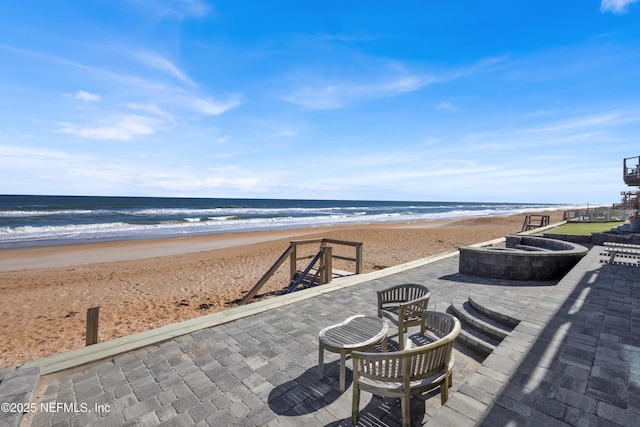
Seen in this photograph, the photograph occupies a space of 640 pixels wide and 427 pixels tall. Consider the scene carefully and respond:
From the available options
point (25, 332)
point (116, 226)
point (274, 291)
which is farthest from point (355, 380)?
point (116, 226)

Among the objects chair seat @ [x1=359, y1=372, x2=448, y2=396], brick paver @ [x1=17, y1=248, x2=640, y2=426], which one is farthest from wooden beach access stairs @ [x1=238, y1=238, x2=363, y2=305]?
chair seat @ [x1=359, y1=372, x2=448, y2=396]

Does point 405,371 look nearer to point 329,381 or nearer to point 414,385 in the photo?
point 414,385

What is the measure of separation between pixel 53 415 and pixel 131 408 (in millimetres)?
747

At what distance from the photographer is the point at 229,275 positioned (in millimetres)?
11688

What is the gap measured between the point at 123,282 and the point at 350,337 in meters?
10.4

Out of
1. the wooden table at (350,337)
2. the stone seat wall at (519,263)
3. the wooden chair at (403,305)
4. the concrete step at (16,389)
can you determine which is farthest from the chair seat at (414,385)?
the stone seat wall at (519,263)

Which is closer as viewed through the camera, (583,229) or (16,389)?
(16,389)

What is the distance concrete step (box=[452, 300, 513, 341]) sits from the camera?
4.34 meters

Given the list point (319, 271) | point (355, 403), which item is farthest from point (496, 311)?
point (319, 271)

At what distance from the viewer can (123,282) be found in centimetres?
1074

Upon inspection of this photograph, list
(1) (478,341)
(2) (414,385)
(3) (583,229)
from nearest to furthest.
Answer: (2) (414,385)
(1) (478,341)
(3) (583,229)

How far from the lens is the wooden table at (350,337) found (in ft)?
10.9

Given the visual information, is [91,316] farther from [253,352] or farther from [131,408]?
[253,352]

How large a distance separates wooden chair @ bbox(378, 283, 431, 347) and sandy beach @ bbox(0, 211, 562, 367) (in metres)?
4.97
